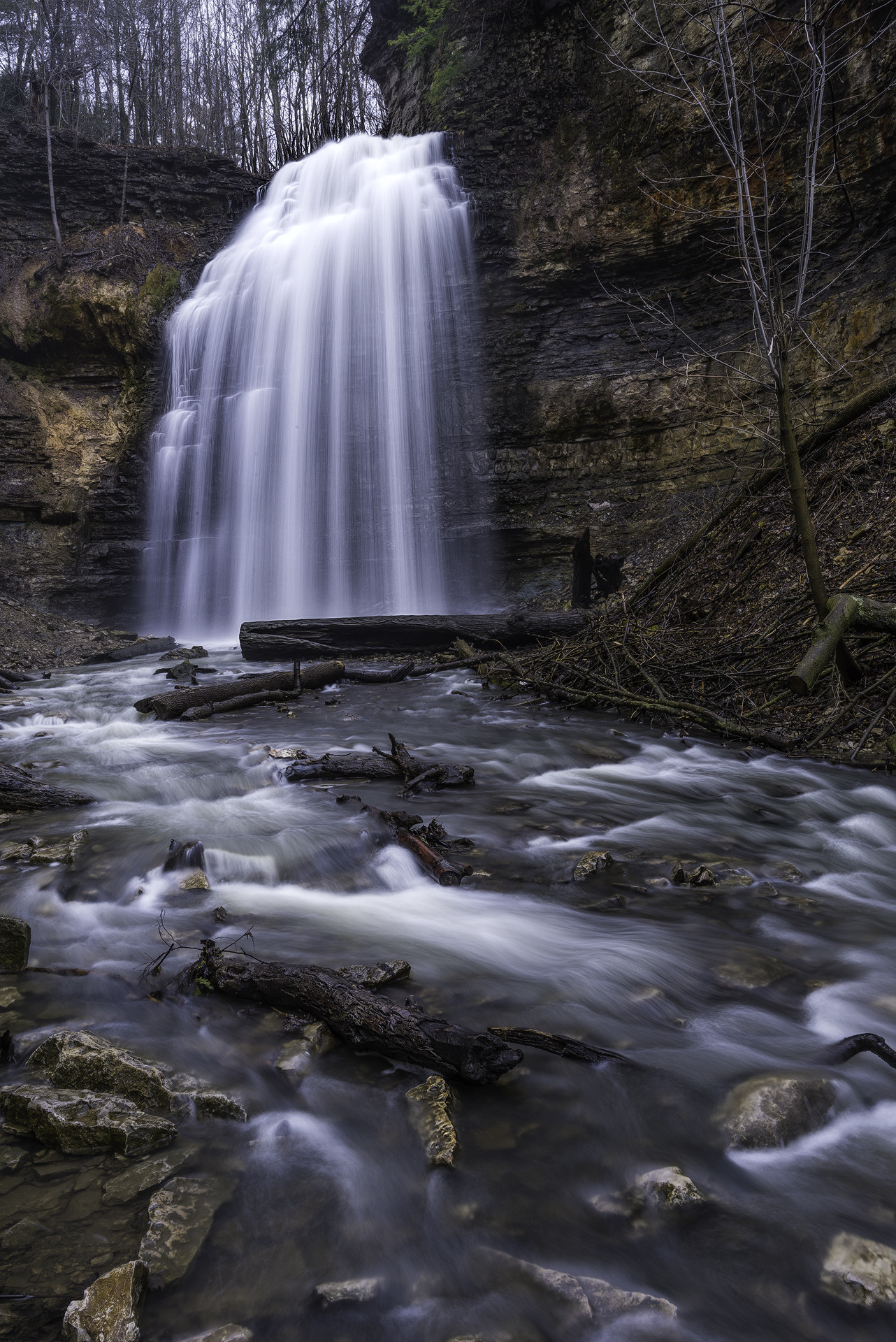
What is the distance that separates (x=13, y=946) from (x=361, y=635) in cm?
767

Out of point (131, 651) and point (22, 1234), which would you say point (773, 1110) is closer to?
point (22, 1234)

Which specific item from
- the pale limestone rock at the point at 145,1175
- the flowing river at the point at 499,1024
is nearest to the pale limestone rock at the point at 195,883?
the flowing river at the point at 499,1024

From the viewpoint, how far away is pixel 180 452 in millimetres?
16688

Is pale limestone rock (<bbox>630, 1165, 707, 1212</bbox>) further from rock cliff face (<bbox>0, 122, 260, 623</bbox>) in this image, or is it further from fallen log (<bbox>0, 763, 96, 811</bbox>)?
rock cliff face (<bbox>0, 122, 260, 623</bbox>)

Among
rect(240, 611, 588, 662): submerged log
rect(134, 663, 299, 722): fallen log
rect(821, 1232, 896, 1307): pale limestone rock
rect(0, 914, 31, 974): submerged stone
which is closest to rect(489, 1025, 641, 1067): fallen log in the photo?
rect(821, 1232, 896, 1307): pale limestone rock

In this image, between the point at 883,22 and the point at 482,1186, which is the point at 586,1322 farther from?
the point at 883,22

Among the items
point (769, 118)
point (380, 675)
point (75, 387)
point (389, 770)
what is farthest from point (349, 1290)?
point (75, 387)

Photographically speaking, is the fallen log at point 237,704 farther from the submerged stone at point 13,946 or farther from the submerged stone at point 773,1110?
the submerged stone at point 773,1110

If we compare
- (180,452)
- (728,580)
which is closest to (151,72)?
(180,452)

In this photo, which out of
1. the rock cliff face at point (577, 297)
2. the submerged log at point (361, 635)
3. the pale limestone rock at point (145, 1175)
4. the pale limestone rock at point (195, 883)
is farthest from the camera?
the rock cliff face at point (577, 297)

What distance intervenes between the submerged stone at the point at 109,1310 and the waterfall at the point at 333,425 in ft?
45.5

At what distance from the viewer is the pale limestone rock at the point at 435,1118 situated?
170 centimetres

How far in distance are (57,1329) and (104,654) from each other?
11857mm

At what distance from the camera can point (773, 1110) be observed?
1846mm
